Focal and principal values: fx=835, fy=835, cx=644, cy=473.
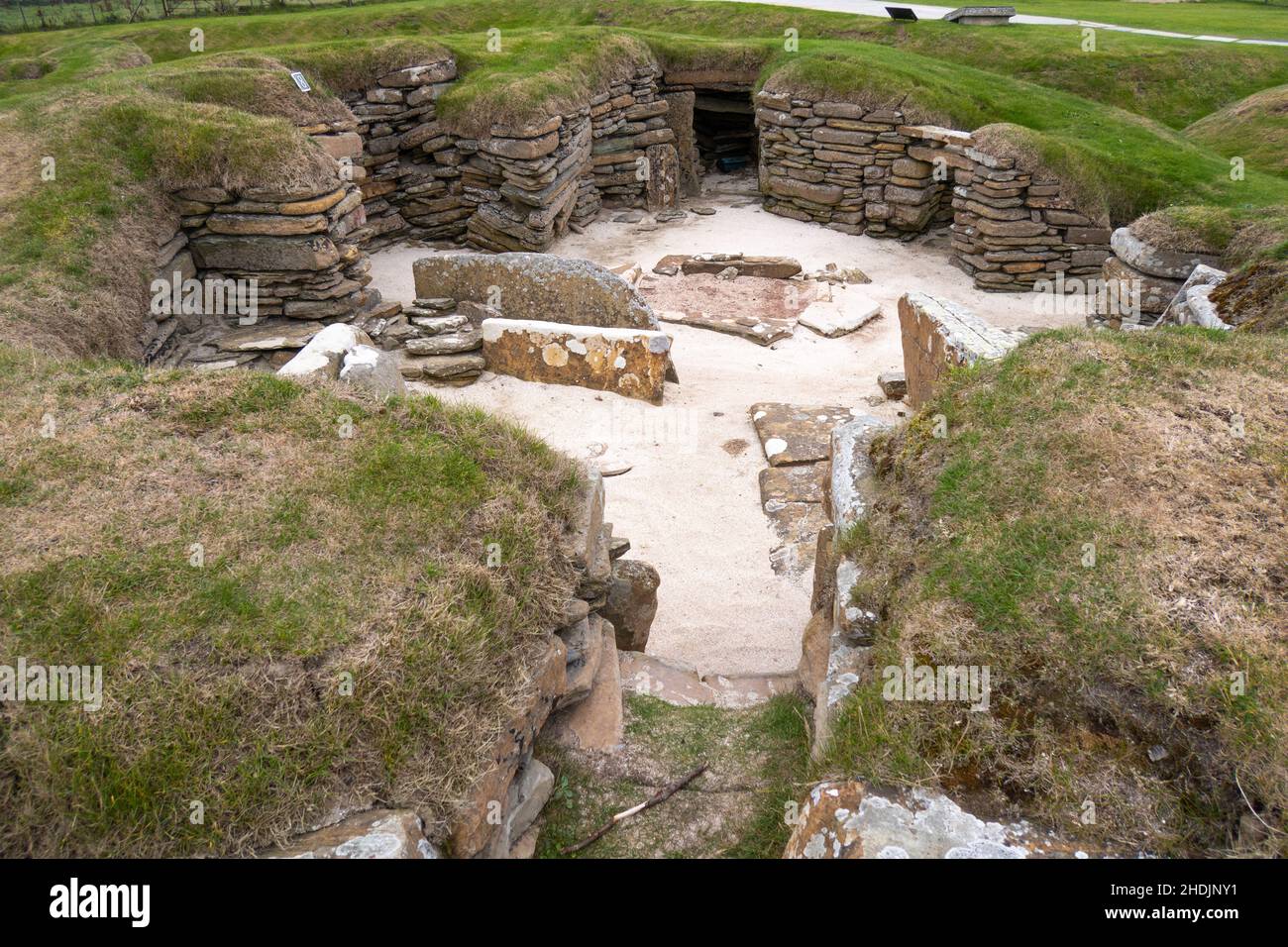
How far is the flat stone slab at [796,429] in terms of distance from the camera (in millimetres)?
8938

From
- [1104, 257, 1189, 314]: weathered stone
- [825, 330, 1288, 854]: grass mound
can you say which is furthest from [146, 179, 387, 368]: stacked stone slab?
[1104, 257, 1189, 314]: weathered stone

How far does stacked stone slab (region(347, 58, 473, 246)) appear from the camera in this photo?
15047 mm

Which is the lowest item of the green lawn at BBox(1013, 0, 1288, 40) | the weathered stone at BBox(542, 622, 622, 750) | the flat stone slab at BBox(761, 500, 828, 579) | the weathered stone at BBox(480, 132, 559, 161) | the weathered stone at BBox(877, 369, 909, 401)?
the flat stone slab at BBox(761, 500, 828, 579)

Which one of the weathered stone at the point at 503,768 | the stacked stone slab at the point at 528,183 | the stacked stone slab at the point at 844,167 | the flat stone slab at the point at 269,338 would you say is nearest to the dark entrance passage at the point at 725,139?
the stacked stone slab at the point at 844,167

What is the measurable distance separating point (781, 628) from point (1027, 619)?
308 cm

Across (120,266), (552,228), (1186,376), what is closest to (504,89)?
(552,228)

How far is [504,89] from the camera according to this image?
14805 mm

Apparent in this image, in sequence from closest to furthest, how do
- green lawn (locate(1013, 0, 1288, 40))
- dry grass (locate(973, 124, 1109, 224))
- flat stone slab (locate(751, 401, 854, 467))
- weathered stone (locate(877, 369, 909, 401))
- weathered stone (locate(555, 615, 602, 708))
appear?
weathered stone (locate(555, 615, 602, 708)), flat stone slab (locate(751, 401, 854, 467)), weathered stone (locate(877, 369, 909, 401)), dry grass (locate(973, 124, 1109, 224)), green lawn (locate(1013, 0, 1288, 40))

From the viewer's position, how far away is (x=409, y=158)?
1563 centimetres

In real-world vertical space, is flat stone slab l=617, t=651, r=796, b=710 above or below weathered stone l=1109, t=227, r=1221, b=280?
below

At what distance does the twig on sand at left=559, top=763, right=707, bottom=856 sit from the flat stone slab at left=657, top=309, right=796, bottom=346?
8.36 metres

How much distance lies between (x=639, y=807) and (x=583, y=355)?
21.1 feet

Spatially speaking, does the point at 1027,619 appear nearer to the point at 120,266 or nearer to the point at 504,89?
the point at 120,266

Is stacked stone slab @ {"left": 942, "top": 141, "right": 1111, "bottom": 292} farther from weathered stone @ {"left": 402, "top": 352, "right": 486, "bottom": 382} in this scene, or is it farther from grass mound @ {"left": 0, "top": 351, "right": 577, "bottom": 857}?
grass mound @ {"left": 0, "top": 351, "right": 577, "bottom": 857}
